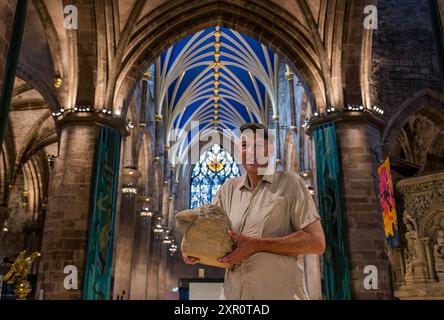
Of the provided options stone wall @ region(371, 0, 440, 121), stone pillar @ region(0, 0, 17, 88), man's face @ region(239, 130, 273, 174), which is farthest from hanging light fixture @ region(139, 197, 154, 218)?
man's face @ region(239, 130, 273, 174)

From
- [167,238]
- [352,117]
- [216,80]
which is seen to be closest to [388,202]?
[352,117]

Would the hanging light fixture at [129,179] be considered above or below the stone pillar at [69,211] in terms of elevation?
above

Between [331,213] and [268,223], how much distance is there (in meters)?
8.42

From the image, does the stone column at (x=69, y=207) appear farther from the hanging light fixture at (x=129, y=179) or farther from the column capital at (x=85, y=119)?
the hanging light fixture at (x=129, y=179)

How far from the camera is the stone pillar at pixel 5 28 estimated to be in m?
4.48

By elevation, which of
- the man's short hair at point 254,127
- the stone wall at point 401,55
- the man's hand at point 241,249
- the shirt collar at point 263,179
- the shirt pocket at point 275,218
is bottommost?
the man's hand at point 241,249

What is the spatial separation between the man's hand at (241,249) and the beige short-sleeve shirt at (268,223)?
69 millimetres

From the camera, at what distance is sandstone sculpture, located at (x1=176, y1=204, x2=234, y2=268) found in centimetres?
165

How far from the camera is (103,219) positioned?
968cm

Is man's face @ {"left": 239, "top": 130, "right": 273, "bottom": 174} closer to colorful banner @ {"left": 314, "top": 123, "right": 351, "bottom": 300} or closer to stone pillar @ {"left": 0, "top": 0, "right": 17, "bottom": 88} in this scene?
stone pillar @ {"left": 0, "top": 0, "right": 17, "bottom": 88}

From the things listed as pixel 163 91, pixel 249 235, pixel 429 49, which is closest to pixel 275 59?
pixel 163 91

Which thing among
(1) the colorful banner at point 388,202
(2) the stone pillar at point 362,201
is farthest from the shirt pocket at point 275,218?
(1) the colorful banner at point 388,202
